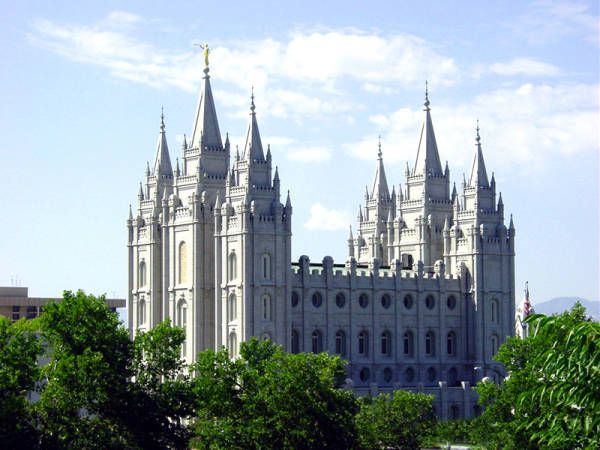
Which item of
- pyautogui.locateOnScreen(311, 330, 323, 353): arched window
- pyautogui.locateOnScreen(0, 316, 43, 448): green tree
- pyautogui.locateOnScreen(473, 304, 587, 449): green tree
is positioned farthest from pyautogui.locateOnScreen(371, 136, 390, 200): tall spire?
pyautogui.locateOnScreen(0, 316, 43, 448): green tree

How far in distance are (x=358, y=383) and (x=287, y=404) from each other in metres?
45.2

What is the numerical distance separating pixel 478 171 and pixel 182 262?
3420cm

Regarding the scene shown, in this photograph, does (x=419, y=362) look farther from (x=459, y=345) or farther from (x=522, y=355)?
(x=522, y=355)

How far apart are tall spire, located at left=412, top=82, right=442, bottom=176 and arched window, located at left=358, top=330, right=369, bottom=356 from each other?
21461mm

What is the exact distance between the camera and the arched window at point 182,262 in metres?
109

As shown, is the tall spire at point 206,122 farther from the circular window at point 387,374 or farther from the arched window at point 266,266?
the circular window at point 387,374

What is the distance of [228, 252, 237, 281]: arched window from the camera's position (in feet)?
337

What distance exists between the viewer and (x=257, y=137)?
10525 cm

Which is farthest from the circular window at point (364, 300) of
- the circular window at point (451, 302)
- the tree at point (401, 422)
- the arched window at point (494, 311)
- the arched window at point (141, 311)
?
the tree at point (401, 422)

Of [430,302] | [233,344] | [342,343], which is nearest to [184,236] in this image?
[233,344]

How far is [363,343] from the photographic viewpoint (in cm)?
11262

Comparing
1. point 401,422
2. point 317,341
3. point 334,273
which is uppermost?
Answer: point 334,273

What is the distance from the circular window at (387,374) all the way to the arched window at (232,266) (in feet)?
68.4

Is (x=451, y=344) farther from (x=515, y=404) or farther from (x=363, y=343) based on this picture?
(x=515, y=404)
